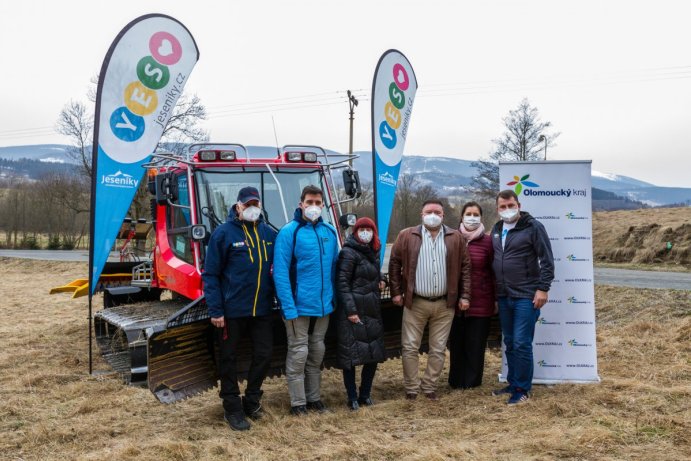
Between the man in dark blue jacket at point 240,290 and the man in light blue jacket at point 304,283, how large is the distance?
152mm

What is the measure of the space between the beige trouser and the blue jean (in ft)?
1.72

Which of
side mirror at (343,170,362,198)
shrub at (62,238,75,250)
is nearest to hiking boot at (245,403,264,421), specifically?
side mirror at (343,170,362,198)

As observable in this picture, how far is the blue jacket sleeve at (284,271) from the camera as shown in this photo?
5000mm

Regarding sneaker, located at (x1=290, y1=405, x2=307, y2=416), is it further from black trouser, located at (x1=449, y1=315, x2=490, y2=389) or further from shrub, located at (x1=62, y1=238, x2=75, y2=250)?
shrub, located at (x1=62, y1=238, x2=75, y2=250)

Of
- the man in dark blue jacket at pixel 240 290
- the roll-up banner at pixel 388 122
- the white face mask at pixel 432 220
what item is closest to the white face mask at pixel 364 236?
the white face mask at pixel 432 220

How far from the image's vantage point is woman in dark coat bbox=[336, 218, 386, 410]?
5.27 m

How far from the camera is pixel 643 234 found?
2002 centimetres

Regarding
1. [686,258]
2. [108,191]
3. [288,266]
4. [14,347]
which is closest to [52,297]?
[14,347]

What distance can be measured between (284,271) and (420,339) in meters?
1.57

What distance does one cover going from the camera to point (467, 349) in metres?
6.06

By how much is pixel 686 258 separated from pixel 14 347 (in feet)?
56.3

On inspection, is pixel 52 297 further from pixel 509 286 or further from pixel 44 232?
pixel 44 232

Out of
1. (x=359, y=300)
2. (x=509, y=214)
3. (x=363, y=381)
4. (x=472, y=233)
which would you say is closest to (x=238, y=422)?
(x=363, y=381)

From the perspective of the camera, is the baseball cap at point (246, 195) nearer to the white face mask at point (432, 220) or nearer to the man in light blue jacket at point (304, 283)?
the man in light blue jacket at point (304, 283)
